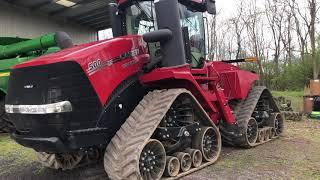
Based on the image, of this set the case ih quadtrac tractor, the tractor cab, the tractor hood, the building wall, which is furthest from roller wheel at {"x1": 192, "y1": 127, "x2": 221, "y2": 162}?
the building wall

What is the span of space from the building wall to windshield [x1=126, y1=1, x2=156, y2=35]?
1024 centimetres

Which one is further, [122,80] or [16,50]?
[16,50]

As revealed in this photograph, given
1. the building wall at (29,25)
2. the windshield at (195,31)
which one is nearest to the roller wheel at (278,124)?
the windshield at (195,31)

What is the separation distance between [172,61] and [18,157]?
3.68m

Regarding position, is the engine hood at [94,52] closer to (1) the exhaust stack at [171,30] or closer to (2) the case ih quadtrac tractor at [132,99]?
(2) the case ih quadtrac tractor at [132,99]

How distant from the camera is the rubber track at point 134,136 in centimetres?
474

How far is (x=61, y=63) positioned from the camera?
4.67 metres

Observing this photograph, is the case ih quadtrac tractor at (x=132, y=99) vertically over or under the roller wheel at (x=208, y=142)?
over

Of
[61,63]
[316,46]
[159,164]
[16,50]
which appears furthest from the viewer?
[316,46]

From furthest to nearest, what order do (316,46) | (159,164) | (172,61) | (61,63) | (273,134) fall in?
(316,46), (273,134), (172,61), (159,164), (61,63)

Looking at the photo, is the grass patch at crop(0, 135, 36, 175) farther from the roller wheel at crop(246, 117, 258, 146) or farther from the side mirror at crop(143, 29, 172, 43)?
the roller wheel at crop(246, 117, 258, 146)

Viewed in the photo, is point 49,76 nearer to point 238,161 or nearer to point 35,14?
Answer: point 238,161

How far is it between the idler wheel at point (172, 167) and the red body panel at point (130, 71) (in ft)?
3.60

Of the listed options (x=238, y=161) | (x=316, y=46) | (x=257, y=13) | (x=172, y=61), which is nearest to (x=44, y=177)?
(x=172, y=61)
